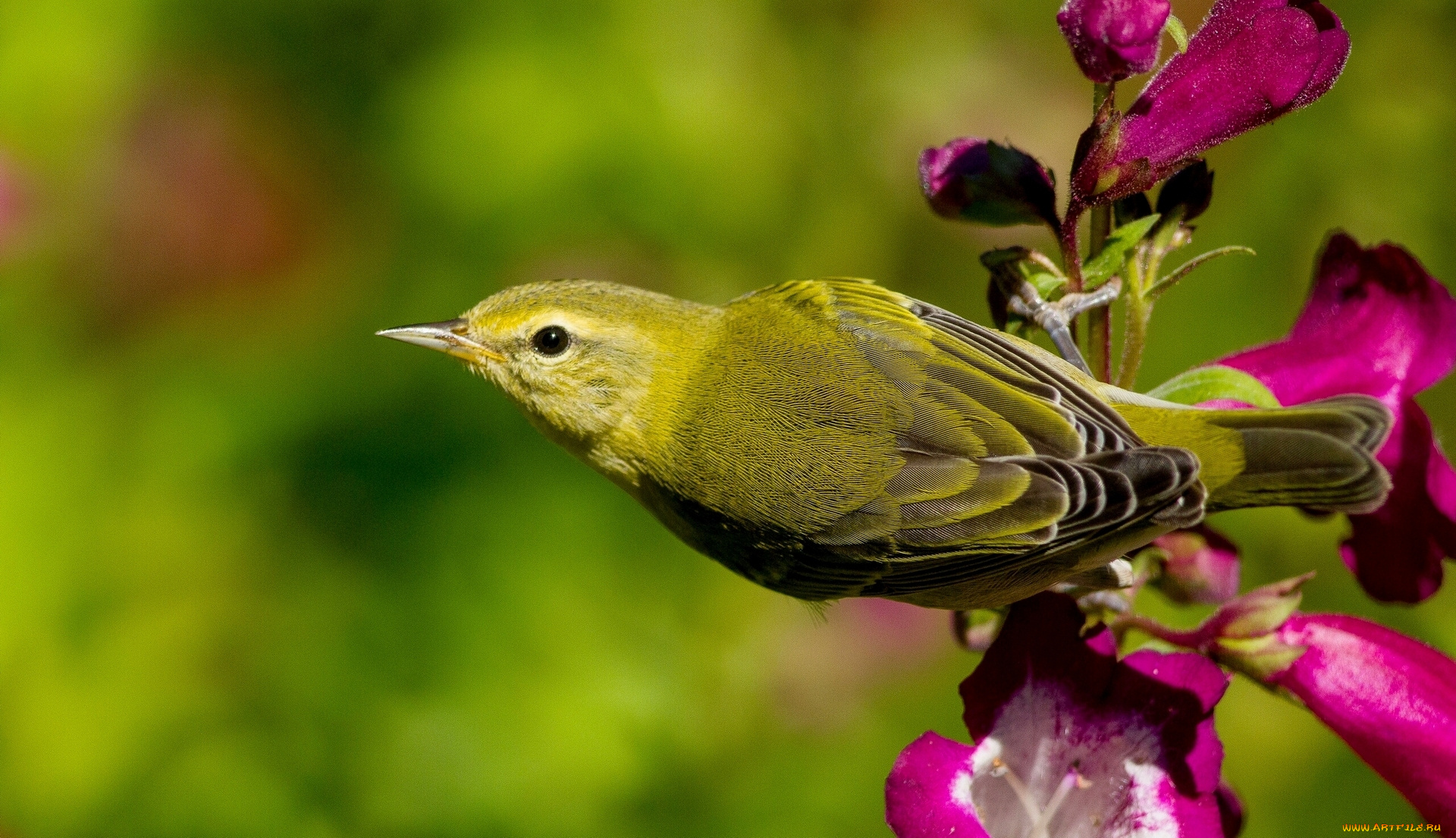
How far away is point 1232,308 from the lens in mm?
4469

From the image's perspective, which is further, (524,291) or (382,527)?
(382,527)

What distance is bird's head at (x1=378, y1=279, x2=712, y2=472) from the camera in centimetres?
277

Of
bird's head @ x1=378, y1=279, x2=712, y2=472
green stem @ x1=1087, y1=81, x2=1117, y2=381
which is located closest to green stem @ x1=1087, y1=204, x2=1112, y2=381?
green stem @ x1=1087, y1=81, x2=1117, y2=381

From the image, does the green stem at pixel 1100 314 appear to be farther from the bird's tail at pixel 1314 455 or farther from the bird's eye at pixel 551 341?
the bird's eye at pixel 551 341

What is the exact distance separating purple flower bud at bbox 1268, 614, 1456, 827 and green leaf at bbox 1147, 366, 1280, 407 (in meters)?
0.37

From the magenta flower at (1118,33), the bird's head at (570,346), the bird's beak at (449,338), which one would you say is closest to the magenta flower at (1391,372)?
the magenta flower at (1118,33)

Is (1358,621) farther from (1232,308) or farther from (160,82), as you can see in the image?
(160,82)

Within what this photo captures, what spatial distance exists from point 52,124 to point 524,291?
2685 millimetres

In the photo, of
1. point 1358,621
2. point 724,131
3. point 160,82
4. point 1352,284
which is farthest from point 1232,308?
point 160,82

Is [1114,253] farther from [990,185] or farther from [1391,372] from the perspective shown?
[1391,372]

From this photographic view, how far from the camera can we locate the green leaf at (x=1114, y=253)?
204cm

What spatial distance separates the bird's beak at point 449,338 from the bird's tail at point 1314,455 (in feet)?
4.68

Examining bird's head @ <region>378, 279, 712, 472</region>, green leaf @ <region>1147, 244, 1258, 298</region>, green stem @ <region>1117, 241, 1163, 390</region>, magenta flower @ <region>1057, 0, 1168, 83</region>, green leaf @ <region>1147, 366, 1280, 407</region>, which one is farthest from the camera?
bird's head @ <region>378, 279, 712, 472</region>

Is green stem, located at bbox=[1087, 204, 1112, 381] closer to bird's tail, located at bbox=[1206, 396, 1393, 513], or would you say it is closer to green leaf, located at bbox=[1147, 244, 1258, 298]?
green leaf, located at bbox=[1147, 244, 1258, 298]
